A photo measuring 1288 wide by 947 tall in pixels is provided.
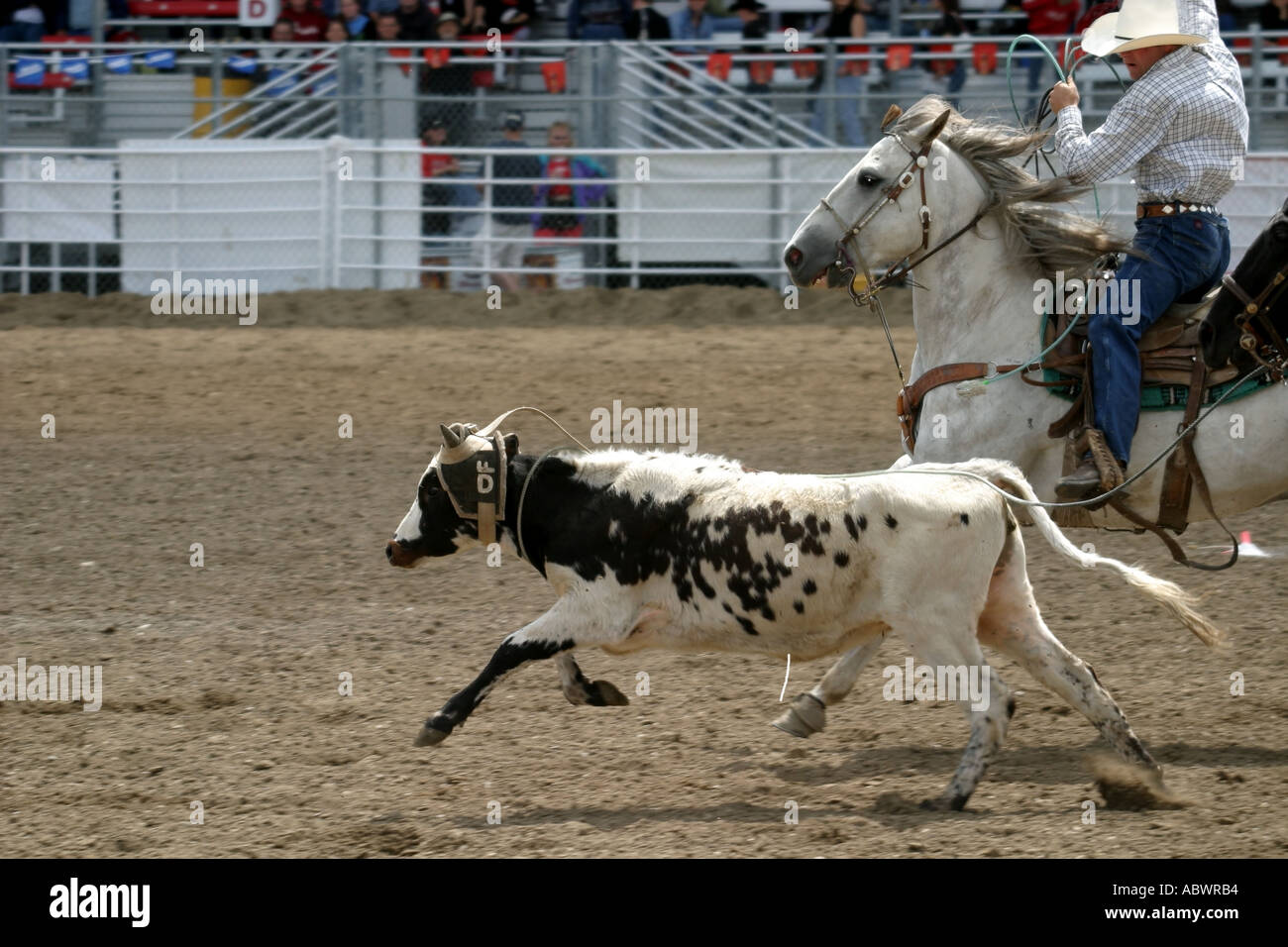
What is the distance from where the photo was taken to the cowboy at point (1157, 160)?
5543mm

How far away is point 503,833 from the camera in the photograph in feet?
14.5

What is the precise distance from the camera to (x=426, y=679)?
598cm

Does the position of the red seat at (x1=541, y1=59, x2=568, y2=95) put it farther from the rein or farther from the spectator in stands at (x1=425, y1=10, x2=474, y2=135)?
the rein

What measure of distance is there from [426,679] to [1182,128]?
11.2 ft

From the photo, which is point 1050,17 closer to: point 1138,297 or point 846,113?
point 846,113

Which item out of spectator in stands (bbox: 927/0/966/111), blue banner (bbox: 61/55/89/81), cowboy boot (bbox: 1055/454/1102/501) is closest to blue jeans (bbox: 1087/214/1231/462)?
cowboy boot (bbox: 1055/454/1102/501)

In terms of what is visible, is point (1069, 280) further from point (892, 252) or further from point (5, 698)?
point (5, 698)

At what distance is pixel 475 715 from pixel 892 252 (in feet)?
7.57

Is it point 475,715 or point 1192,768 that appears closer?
point 1192,768

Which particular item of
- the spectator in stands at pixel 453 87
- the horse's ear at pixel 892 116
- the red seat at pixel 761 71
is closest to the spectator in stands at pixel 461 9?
the spectator in stands at pixel 453 87

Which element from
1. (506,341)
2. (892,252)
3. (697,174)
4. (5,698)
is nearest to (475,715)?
(5,698)

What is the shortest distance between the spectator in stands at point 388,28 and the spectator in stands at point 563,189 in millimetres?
1937

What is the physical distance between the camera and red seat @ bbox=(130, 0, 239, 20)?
52.0 feet

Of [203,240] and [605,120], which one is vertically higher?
[605,120]
